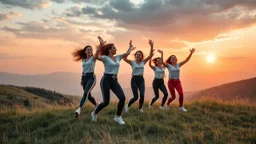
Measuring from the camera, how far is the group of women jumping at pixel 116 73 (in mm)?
9000

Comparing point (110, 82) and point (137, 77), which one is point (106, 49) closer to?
point (110, 82)

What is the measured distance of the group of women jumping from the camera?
900 centimetres

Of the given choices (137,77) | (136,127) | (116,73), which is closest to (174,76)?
(137,77)

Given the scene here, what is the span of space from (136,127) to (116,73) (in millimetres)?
2014

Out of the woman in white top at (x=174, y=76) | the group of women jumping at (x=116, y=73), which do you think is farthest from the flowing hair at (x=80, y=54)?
the woman in white top at (x=174, y=76)

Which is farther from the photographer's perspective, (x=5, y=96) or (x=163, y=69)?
(x=5, y=96)

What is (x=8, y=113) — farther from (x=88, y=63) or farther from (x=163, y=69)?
(x=163, y=69)

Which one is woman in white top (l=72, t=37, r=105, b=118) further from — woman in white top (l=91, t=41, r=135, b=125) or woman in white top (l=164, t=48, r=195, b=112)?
woman in white top (l=164, t=48, r=195, b=112)

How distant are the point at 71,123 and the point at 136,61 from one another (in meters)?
4.19

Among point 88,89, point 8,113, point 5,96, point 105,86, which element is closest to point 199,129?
point 105,86

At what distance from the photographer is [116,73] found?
911 cm

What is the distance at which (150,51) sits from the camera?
11.5 metres

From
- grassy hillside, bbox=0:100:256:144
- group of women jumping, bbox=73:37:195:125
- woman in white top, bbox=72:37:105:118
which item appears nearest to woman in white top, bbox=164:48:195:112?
group of women jumping, bbox=73:37:195:125

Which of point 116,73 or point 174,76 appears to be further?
point 174,76
